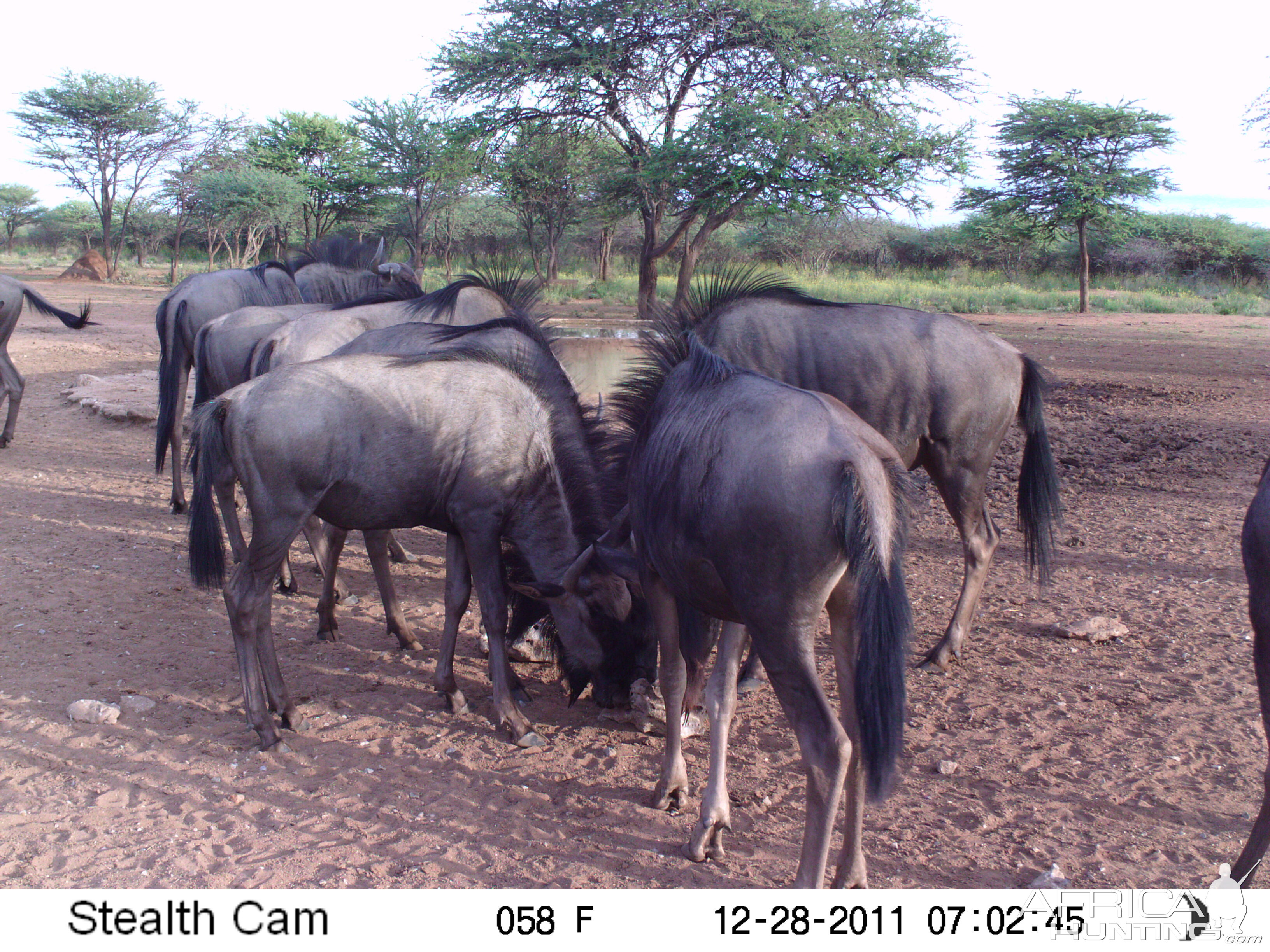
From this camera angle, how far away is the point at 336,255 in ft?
28.2

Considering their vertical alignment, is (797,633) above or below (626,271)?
below

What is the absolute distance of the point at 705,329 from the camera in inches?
190

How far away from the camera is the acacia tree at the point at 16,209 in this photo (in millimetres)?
48281

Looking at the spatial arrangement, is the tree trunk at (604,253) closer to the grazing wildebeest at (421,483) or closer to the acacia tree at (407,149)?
the acacia tree at (407,149)

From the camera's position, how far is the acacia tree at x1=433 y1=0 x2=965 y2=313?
15383mm

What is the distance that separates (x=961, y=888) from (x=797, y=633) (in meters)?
1.07

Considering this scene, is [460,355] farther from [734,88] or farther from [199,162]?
[199,162]

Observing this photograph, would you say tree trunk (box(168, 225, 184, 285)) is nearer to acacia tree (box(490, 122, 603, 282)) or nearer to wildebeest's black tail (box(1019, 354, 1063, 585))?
acacia tree (box(490, 122, 603, 282))

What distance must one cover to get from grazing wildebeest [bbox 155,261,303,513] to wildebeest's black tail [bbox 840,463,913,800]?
20.2 ft

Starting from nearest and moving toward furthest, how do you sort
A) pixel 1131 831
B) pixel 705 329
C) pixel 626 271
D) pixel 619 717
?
pixel 1131 831 → pixel 619 717 → pixel 705 329 → pixel 626 271

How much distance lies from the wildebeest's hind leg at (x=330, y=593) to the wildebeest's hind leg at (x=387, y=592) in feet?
0.20

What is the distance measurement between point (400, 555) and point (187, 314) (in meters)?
3.08

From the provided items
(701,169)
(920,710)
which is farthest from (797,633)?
(701,169)

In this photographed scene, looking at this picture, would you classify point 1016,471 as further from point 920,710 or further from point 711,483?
point 711,483
